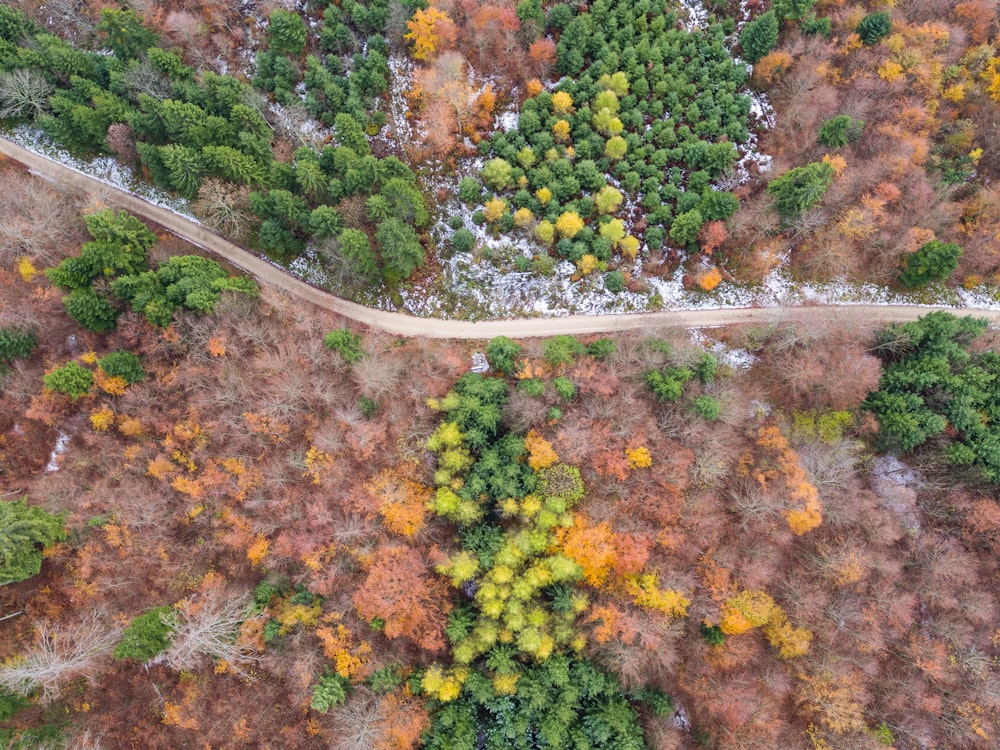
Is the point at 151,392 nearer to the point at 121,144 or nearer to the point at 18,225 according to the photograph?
the point at 18,225

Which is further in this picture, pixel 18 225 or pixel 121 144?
pixel 121 144

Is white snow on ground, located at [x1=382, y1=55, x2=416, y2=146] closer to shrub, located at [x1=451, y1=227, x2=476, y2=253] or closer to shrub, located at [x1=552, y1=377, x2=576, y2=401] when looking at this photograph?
shrub, located at [x1=451, y1=227, x2=476, y2=253]

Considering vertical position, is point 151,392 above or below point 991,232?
below

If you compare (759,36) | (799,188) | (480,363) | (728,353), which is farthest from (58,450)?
(759,36)

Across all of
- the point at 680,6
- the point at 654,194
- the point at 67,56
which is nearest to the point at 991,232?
the point at 654,194

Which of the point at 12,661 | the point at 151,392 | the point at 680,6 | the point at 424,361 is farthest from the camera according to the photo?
the point at 680,6

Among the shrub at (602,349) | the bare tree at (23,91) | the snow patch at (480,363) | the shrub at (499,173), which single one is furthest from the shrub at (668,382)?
the bare tree at (23,91)
